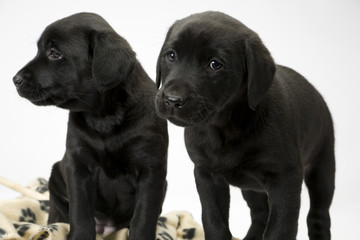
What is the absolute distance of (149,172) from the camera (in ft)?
12.3

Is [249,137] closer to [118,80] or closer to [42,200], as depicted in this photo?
[118,80]

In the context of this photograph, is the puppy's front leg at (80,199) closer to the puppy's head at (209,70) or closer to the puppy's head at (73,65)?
the puppy's head at (73,65)

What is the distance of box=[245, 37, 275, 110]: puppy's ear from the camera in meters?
3.27

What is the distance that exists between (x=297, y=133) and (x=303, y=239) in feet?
4.40

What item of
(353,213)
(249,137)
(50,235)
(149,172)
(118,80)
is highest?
(118,80)

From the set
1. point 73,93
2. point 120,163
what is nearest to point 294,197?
point 120,163

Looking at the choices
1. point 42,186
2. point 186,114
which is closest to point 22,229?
point 42,186

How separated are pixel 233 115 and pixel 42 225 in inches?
79.5

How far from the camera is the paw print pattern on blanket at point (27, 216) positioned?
15.2ft

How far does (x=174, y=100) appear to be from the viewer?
3.15 meters

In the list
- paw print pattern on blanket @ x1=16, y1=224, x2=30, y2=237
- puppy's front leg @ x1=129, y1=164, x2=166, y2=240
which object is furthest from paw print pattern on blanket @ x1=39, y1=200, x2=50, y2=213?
puppy's front leg @ x1=129, y1=164, x2=166, y2=240

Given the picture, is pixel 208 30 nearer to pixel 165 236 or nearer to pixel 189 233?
pixel 165 236

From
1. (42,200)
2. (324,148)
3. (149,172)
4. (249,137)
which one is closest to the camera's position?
(249,137)

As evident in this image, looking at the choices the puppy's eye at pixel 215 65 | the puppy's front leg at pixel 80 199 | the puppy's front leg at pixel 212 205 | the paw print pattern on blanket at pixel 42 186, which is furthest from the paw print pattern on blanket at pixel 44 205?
the puppy's eye at pixel 215 65
